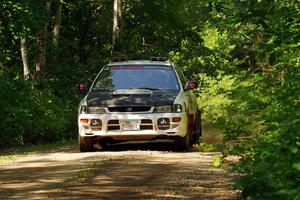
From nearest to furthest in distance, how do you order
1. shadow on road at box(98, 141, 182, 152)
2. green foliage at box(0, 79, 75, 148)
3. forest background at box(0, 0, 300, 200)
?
forest background at box(0, 0, 300, 200)
shadow on road at box(98, 141, 182, 152)
green foliage at box(0, 79, 75, 148)

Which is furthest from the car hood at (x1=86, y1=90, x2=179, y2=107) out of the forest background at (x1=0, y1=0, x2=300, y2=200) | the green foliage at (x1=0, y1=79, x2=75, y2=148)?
the green foliage at (x1=0, y1=79, x2=75, y2=148)

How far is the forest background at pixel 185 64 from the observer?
6055mm

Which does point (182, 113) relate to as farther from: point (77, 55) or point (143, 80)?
point (77, 55)

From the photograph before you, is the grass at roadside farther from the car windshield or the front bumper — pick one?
the car windshield

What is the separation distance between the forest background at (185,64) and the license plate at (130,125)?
221 centimetres

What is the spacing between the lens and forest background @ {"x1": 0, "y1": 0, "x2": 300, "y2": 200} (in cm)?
605

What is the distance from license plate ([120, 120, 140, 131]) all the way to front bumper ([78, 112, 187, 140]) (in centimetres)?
4

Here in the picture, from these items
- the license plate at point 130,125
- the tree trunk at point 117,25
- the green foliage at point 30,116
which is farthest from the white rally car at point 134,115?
the tree trunk at point 117,25

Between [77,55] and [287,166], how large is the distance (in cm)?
3059

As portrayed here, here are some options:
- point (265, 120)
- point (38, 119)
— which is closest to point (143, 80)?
point (38, 119)

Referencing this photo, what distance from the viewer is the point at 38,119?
67.1ft

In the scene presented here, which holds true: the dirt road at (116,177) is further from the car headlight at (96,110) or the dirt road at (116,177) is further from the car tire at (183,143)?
the car headlight at (96,110)

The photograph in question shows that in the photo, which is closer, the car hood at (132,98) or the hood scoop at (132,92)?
the car hood at (132,98)

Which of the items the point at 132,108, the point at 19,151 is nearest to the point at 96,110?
the point at 132,108
